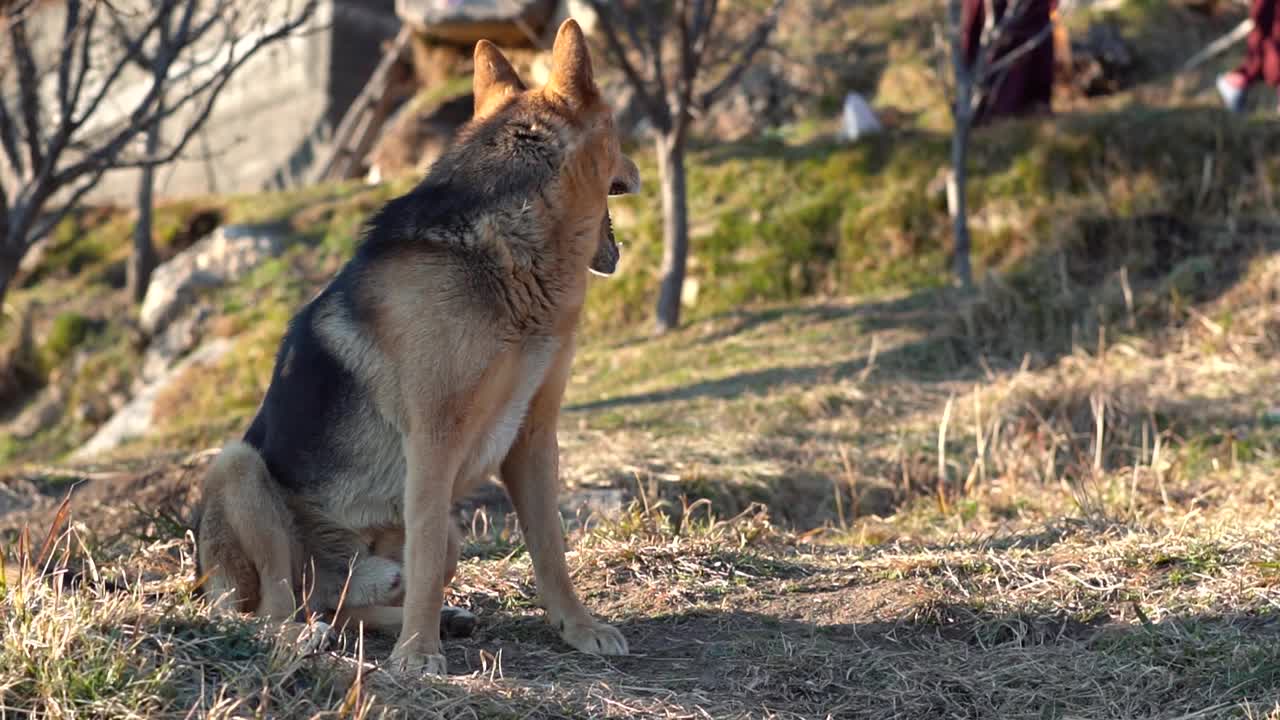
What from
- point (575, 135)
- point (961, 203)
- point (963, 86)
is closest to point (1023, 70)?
point (963, 86)

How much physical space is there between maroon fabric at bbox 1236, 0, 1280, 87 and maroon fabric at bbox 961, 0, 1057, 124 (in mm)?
1889

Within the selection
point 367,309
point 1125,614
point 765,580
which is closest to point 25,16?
point 367,309

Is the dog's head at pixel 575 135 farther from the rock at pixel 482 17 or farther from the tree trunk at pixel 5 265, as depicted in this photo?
the rock at pixel 482 17

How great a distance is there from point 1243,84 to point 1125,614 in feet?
33.2

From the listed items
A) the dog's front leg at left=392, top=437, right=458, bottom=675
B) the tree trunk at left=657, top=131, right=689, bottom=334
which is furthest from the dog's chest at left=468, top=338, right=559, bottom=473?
the tree trunk at left=657, top=131, right=689, bottom=334

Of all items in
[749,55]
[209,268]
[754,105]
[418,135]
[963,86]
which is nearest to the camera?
[963,86]

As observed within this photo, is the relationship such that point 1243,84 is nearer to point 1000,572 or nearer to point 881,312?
point 881,312

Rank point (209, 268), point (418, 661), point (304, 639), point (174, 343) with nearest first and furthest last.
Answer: point (304, 639)
point (418, 661)
point (174, 343)
point (209, 268)

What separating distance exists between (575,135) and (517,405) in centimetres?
88

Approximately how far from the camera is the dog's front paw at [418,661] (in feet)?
12.7

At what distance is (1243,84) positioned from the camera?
12906 mm

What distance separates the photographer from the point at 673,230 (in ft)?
39.1

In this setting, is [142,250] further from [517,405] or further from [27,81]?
[517,405]

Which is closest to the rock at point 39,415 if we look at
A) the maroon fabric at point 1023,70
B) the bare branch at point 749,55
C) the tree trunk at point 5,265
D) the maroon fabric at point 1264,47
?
the tree trunk at point 5,265
